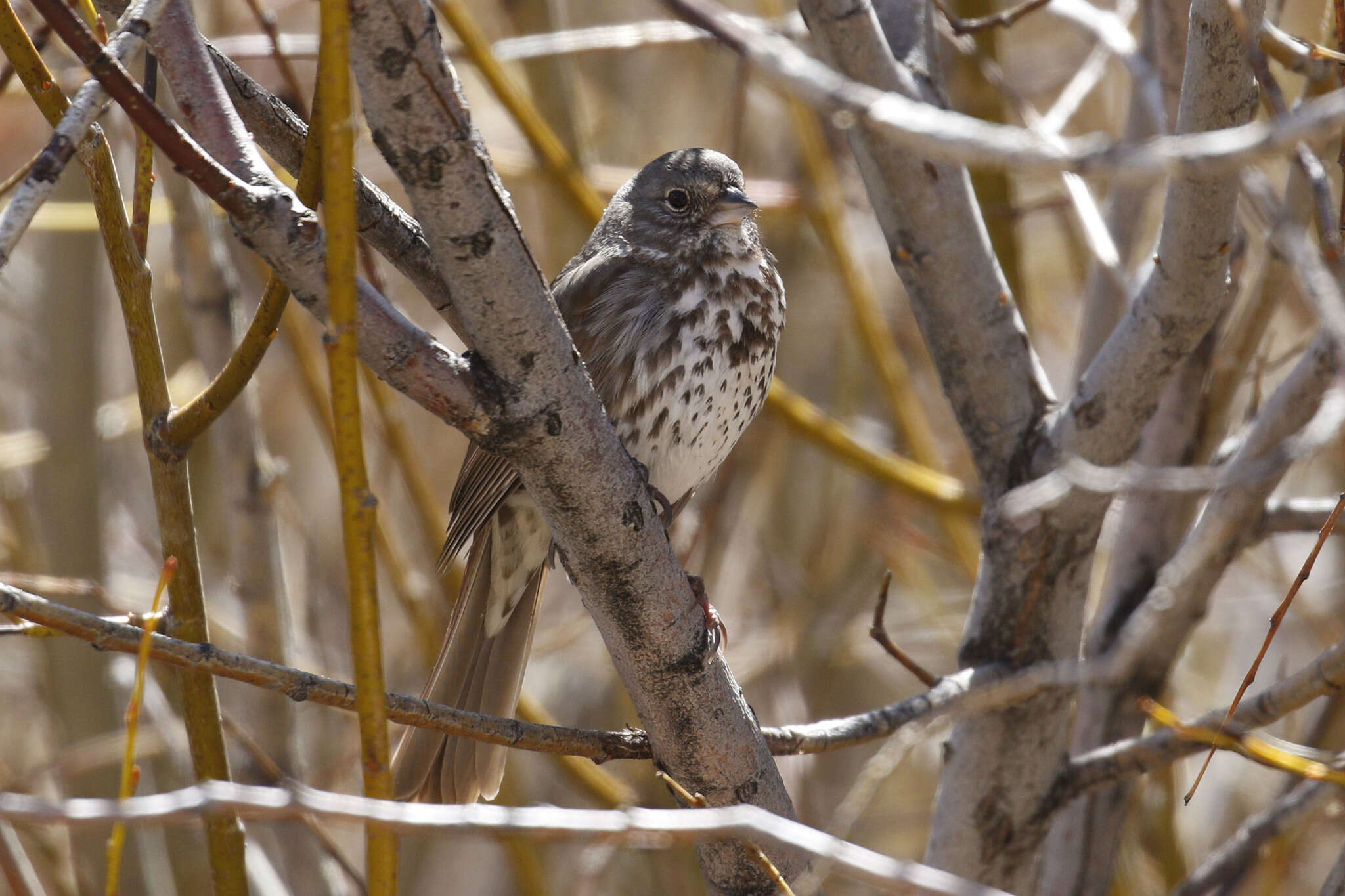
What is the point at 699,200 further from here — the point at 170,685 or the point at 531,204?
the point at 531,204

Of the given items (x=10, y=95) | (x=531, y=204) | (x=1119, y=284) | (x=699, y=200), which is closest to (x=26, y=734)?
(x=10, y=95)

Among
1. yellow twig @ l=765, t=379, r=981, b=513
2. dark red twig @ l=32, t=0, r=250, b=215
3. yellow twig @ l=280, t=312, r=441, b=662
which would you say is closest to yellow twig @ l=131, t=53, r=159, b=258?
dark red twig @ l=32, t=0, r=250, b=215

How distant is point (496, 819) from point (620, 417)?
1706 mm

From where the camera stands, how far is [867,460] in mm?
3781

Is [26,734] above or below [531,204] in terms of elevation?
below

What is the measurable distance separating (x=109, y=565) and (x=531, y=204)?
9.96ft

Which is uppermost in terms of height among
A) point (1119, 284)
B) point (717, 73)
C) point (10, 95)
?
point (717, 73)

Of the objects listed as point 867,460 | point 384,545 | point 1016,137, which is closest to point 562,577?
point 384,545

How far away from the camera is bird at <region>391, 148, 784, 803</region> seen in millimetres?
2828

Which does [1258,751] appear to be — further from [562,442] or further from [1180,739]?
[562,442]

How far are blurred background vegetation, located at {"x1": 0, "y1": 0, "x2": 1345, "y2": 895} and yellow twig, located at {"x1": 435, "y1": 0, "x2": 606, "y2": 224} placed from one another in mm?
75

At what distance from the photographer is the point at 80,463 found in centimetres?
415

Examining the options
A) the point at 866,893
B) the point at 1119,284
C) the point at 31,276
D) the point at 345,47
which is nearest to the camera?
the point at 345,47

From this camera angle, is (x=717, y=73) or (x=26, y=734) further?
(x=717, y=73)
